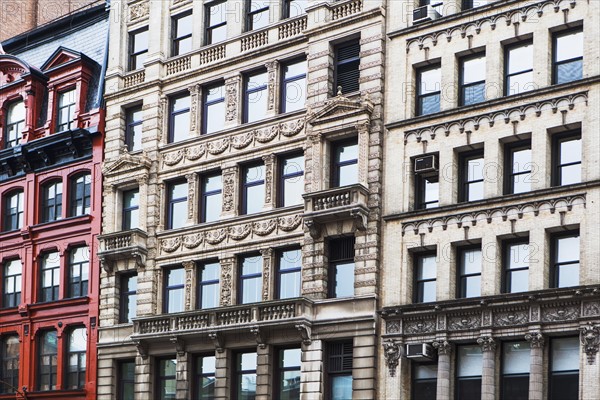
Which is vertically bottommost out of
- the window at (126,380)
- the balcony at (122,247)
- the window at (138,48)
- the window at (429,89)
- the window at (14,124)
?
the window at (126,380)

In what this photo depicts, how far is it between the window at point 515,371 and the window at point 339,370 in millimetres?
5408

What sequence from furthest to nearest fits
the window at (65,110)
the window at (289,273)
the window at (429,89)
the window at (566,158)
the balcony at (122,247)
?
the window at (65,110) → the balcony at (122,247) → the window at (289,273) → the window at (429,89) → the window at (566,158)

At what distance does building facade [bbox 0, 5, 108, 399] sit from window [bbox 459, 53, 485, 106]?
1653 cm

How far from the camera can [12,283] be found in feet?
171

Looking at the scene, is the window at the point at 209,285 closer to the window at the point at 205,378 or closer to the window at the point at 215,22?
the window at the point at 205,378

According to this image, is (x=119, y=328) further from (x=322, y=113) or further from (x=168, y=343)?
(x=322, y=113)

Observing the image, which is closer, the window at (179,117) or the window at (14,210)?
the window at (179,117)

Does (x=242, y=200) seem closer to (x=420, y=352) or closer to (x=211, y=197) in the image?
(x=211, y=197)

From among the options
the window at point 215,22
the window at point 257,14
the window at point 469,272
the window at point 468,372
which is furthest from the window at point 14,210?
the window at point 468,372

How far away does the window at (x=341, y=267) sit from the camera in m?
39.9

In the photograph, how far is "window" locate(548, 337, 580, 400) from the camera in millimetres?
34312

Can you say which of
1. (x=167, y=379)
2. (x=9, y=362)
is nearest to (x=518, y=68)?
(x=167, y=379)

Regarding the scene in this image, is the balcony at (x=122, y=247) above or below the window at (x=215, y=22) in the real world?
below

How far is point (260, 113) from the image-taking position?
43.8 meters
